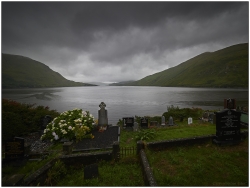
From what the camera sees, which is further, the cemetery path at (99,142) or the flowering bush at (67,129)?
the flowering bush at (67,129)

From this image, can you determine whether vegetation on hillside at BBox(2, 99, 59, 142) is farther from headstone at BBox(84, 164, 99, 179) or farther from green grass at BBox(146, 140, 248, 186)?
green grass at BBox(146, 140, 248, 186)

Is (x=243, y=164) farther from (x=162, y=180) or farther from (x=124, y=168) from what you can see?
(x=124, y=168)

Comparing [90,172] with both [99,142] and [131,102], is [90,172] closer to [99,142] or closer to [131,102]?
[99,142]

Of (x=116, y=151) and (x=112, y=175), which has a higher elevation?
(x=116, y=151)

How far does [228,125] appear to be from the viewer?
9.70 meters

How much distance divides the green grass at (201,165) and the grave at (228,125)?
54 cm

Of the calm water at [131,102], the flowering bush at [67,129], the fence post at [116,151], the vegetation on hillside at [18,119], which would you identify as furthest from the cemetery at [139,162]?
the calm water at [131,102]

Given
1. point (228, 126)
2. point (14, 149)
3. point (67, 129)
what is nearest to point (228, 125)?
point (228, 126)

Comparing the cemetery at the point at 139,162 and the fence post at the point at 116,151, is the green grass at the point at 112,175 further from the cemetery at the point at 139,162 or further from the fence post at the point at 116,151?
the fence post at the point at 116,151

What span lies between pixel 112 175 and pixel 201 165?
446 centimetres

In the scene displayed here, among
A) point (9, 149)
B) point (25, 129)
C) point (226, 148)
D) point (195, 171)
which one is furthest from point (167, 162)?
point (25, 129)

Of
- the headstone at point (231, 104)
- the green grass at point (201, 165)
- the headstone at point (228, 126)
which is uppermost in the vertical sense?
the headstone at point (231, 104)

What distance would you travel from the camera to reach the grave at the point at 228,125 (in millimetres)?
9523

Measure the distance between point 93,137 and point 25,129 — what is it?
6879 mm
